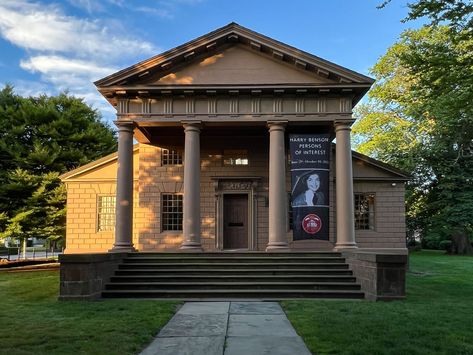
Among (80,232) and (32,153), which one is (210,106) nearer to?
(80,232)

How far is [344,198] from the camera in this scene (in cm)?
1689

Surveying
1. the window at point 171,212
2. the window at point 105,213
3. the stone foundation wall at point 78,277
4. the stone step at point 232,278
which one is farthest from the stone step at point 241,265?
the window at point 105,213

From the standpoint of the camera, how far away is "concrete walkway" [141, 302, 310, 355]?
22.5 feet

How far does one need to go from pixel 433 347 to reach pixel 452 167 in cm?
3427

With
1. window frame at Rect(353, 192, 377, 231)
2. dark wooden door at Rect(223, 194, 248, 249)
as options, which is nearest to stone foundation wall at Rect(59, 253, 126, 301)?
dark wooden door at Rect(223, 194, 248, 249)

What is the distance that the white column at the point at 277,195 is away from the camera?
1661cm

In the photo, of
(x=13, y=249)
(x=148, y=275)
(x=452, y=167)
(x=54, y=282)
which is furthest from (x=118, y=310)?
(x=13, y=249)

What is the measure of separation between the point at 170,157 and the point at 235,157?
111 inches

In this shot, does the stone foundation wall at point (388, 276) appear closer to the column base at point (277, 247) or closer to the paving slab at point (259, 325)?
the paving slab at point (259, 325)

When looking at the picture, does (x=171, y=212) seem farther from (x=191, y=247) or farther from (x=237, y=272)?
(x=237, y=272)

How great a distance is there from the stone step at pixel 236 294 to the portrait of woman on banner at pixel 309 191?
4145mm

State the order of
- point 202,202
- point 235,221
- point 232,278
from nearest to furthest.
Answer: point 232,278 → point 202,202 → point 235,221

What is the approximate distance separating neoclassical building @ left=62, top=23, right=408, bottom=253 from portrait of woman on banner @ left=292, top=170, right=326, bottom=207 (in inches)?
13.8

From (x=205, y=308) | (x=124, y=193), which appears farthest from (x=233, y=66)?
(x=205, y=308)
